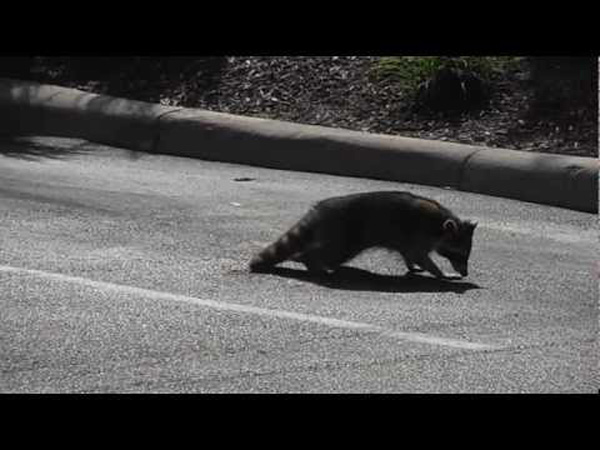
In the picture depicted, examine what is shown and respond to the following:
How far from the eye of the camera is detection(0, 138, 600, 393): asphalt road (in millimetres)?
6832

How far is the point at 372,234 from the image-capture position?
357 inches

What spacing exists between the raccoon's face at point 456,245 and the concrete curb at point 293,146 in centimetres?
234

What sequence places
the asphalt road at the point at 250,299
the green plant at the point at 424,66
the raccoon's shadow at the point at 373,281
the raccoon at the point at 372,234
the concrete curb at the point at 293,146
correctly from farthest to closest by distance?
the green plant at the point at 424,66 → the concrete curb at the point at 293,146 → the raccoon at the point at 372,234 → the raccoon's shadow at the point at 373,281 → the asphalt road at the point at 250,299

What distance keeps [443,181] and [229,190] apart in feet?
5.33

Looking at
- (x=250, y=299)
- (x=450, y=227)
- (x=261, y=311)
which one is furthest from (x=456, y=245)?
(x=261, y=311)

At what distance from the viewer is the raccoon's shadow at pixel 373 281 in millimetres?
8844

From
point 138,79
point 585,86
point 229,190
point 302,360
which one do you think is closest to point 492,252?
point 229,190

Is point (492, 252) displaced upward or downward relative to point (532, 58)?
downward

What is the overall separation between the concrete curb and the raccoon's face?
92.1 inches

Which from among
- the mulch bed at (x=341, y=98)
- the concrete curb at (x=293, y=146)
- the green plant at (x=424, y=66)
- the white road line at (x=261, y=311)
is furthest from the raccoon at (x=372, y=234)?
the green plant at (x=424, y=66)

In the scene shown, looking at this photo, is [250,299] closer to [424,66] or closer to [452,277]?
[452,277]

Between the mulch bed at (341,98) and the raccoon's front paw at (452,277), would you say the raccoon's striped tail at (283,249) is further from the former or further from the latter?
the mulch bed at (341,98)

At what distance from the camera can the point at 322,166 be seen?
1258 centimetres
